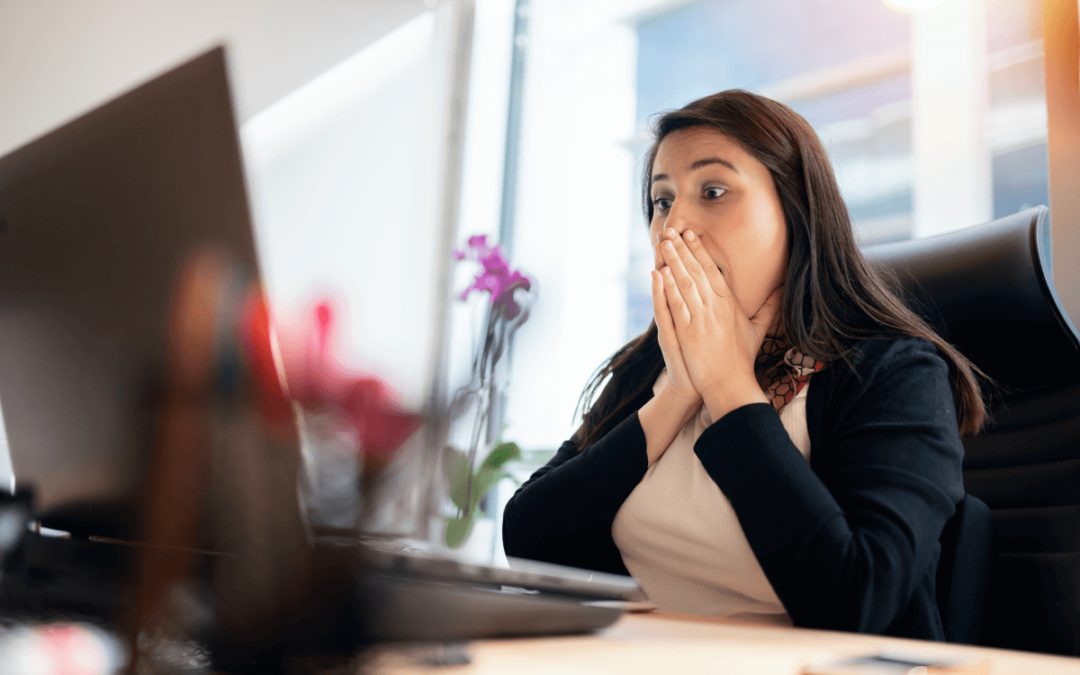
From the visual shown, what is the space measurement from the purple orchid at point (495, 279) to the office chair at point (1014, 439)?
93 cm

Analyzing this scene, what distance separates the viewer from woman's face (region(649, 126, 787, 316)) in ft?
3.17

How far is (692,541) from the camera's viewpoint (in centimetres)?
83

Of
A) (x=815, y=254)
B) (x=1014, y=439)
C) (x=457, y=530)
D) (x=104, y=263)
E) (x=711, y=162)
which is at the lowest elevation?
(x=457, y=530)

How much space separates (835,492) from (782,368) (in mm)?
203

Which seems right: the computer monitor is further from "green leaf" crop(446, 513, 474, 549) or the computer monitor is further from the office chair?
"green leaf" crop(446, 513, 474, 549)

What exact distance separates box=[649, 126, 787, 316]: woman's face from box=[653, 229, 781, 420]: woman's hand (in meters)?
0.02

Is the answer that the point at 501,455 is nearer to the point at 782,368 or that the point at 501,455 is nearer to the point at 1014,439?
the point at 782,368

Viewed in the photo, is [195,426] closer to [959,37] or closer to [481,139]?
[959,37]

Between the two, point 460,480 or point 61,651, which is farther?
point 460,480

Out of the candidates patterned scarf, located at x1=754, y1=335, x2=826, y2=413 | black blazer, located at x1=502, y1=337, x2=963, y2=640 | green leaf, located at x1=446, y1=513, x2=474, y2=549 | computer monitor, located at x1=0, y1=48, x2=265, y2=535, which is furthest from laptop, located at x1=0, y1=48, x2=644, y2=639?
green leaf, located at x1=446, y1=513, x2=474, y2=549

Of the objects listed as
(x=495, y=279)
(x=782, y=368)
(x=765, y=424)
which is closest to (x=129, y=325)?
(x=765, y=424)

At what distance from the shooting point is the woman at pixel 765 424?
27.2 inches

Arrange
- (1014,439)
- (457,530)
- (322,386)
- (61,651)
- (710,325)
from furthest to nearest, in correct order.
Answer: (457,530) < (1014,439) < (710,325) < (322,386) < (61,651)

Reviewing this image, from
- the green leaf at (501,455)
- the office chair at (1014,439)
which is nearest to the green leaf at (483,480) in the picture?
the green leaf at (501,455)
